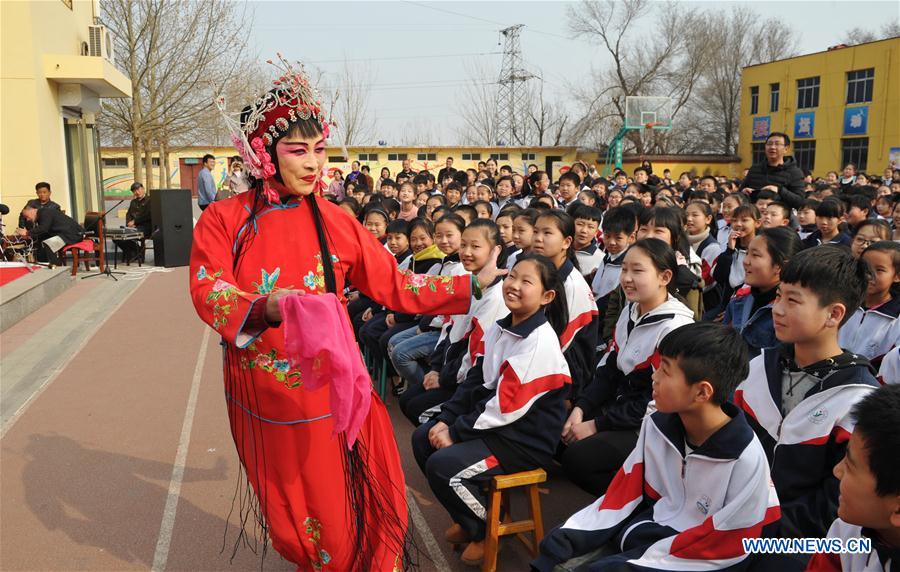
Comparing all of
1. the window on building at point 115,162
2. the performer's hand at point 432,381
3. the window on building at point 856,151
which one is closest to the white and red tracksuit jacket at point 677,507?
the performer's hand at point 432,381

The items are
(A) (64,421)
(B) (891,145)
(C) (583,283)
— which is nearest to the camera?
(C) (583,283)

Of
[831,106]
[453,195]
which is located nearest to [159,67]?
[453,195]

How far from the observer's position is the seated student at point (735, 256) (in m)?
5.30

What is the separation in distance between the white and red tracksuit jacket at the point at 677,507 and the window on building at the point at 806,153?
30272 millimetres

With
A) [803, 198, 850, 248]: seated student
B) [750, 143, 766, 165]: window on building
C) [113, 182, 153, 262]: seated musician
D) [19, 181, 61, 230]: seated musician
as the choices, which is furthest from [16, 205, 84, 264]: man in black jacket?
[750, 143, 766, 165]: window on building

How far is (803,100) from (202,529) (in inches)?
1247

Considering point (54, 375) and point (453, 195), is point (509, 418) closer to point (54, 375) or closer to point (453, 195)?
point (54, 375)

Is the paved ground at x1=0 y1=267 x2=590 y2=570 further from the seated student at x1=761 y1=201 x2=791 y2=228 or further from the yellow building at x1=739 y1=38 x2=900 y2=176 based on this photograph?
the yellow building at x1=739 y1=38 x2=900 y2=176

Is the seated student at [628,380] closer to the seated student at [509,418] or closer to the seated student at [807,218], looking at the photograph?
the seated student at [509,418]

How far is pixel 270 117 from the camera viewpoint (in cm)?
254

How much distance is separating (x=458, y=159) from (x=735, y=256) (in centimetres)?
2506

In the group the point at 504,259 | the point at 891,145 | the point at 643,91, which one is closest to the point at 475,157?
the point at 643,91

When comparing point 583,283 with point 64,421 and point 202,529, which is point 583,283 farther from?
point 64,421

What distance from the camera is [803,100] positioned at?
97.5 ft
